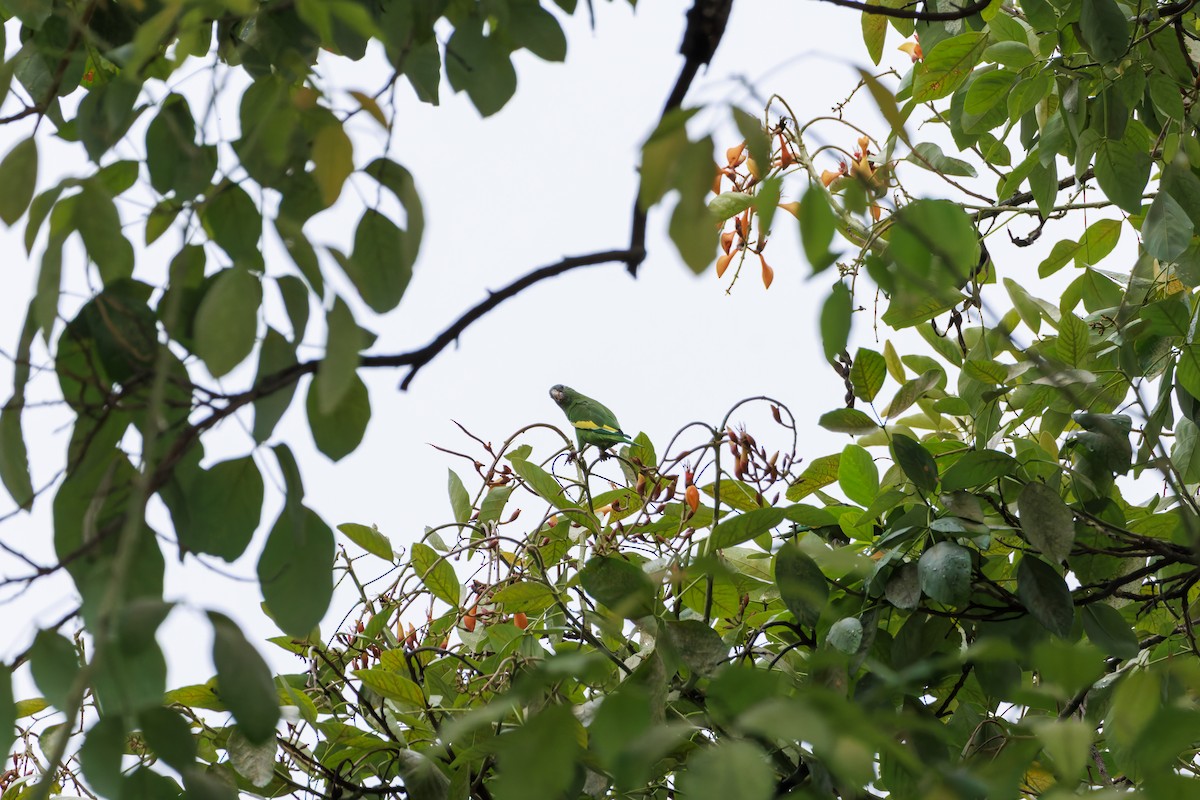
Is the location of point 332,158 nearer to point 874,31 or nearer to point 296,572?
point 296,572

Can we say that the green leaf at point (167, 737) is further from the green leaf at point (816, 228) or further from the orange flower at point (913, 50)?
the orange flower at point (913, 50)

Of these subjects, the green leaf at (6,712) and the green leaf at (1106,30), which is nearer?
the green leaf at (6,712)

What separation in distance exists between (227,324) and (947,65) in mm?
938

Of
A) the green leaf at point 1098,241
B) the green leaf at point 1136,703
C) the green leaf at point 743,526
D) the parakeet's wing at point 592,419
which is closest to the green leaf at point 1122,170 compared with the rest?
the green leaf at point 1098,241

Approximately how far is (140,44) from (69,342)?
20 centimetres

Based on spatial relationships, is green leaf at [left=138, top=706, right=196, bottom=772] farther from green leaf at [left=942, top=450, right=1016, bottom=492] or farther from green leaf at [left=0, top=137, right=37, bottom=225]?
green leaf at [left=942, top=450, right=1016, bottom=492]

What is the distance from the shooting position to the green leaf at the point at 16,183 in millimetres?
505

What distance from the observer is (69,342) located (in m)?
0.52

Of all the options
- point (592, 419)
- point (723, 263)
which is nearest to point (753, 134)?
point (723, 263)

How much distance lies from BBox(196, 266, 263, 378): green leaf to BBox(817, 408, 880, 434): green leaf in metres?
0.63

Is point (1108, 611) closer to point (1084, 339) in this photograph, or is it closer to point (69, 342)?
point (1084, 339)

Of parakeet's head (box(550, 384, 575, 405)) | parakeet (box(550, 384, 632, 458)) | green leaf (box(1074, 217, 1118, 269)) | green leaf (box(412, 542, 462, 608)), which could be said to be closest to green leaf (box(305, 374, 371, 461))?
green leaf (box(412, 542, 462, 608))

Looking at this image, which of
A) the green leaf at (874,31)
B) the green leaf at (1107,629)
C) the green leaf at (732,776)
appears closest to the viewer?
the green leaf at (732,776)

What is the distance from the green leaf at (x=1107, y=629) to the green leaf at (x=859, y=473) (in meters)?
0.19
